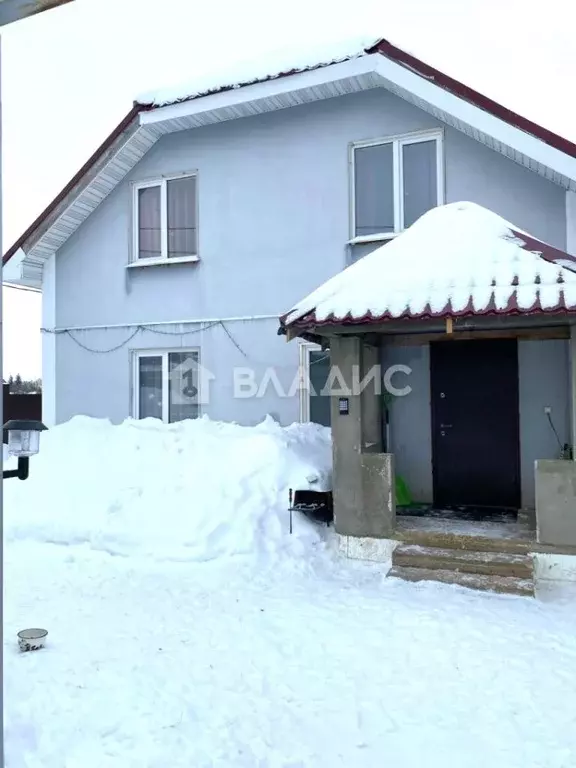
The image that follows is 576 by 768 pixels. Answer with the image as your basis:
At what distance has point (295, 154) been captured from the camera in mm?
9086

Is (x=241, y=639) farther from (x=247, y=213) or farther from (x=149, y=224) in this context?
(x=149, y=224)

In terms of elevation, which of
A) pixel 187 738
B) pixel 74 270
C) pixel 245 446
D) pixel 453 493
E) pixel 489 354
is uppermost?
pixel 74 270

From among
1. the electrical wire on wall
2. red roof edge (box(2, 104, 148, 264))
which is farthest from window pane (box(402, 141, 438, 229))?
red roof edge (box(2, 104, 148, 264))

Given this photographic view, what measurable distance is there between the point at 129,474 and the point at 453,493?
167 inches

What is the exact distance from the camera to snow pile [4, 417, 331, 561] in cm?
711

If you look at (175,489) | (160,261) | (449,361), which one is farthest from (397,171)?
(175,489)

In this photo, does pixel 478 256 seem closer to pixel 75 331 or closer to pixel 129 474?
pixel 129 474

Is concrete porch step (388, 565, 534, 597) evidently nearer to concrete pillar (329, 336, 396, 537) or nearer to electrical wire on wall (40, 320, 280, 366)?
concrete pillar (329, 336, 396, 537)

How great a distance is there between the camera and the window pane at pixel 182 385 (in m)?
9.79

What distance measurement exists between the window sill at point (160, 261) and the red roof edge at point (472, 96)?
12.4 feet

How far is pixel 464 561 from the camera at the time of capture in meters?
6.25

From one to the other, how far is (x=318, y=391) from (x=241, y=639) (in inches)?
184

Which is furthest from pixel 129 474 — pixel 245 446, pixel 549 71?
pixel 549 71

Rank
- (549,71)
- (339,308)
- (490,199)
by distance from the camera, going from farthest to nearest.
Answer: (549,71), (490,199), (339,308)
